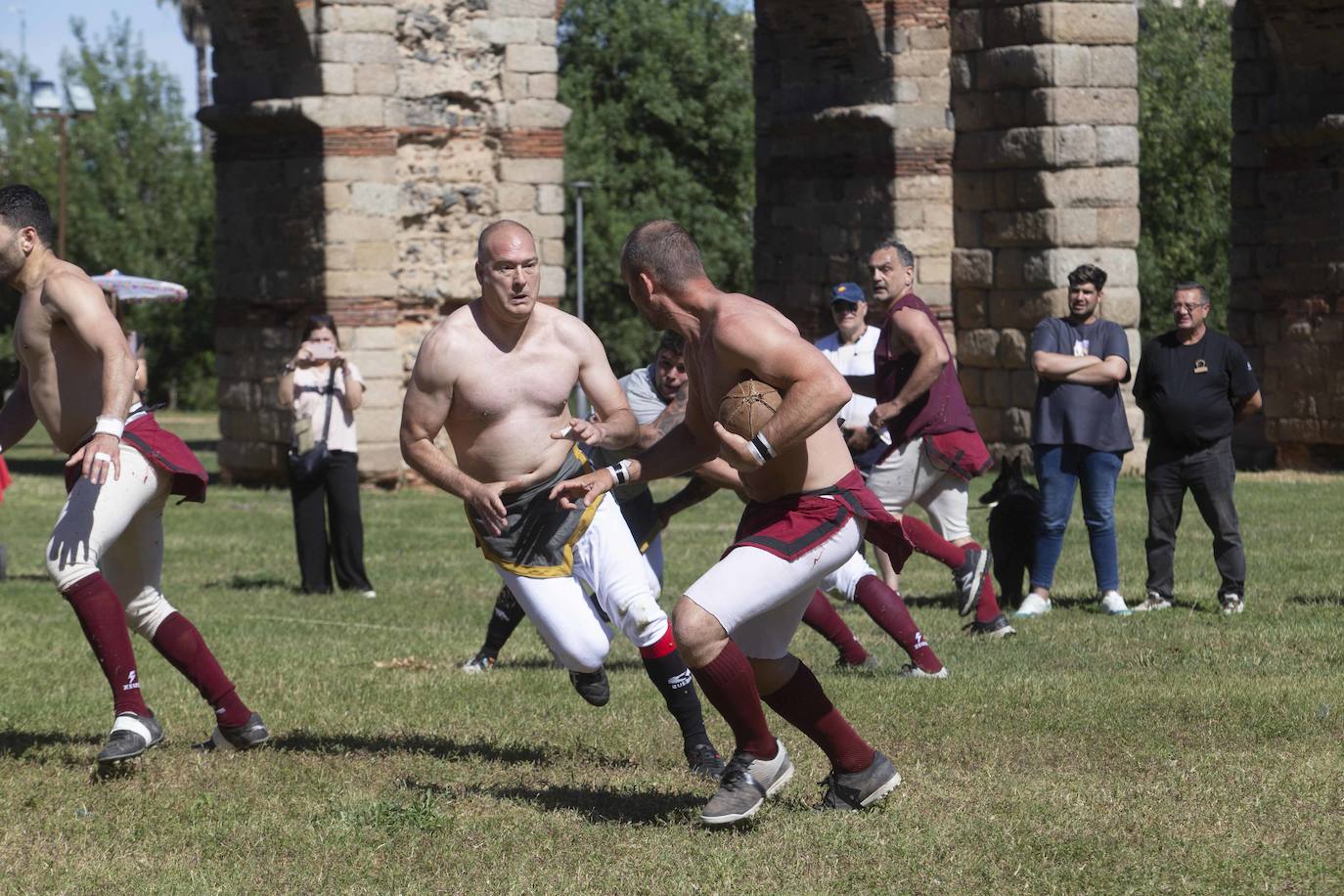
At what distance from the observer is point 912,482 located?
1101cm

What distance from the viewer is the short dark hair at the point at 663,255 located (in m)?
6.54

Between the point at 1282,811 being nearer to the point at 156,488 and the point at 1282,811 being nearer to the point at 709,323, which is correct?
the point at 709,323

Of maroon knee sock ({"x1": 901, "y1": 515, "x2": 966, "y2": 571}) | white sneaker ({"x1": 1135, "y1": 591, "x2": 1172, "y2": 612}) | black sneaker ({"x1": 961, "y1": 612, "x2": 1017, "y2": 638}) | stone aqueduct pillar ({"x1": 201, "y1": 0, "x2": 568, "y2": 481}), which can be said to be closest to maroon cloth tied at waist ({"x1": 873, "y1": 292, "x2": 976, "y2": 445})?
maroon knee sock ({"x1": 901, "y1": 515, "x2": 966, "y2": 571})

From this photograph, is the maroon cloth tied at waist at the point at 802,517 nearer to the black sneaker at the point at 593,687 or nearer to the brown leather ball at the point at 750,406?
the brown leather ball at the point at 750,406

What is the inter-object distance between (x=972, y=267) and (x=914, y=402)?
11.1 metres

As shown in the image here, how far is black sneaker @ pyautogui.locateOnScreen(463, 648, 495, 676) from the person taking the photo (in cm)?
1014

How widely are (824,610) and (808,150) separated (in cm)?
1410

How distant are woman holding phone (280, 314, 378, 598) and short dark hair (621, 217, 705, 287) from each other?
7.19 metres

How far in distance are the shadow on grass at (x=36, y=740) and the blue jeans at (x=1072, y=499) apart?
5622 mm

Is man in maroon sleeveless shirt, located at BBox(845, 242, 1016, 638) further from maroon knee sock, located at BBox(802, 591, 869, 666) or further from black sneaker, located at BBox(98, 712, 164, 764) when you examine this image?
black sneaker, located at BBox(98, 712, 164, 764)

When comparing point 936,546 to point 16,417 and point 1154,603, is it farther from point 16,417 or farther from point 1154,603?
point 16,417

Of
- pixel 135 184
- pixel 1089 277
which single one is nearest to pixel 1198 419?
pixel 1089 277

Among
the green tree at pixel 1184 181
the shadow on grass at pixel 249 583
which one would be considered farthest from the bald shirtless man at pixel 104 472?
the green tree at pixel 1184 181

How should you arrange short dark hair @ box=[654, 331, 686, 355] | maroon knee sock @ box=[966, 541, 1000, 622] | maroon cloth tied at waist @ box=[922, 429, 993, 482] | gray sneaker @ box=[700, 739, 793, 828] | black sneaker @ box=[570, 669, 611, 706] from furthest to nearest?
maroon cloth tied at waist @ box=[922, 429, 993, 482] < maroon knee sock @ box=[966, 541, 1000, 622] < short dark hair @ box=[654, 331, 686, 355] < black sneaker @ box=[570, 669, 611, 706] < gray sneaker @ box=[700, 739, 793, 828]
